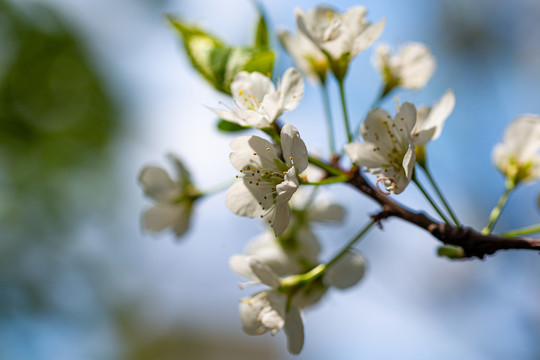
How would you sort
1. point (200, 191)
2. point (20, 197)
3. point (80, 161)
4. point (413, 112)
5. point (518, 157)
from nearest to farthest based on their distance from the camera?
point (413, 112) → point (518, 157) → point (200, 191) → point (20, 197) → point (80, 161)

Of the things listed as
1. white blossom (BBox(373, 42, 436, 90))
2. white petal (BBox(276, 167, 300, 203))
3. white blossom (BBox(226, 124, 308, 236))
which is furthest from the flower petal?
white blossom (BBox(373, 42, 436, 90))

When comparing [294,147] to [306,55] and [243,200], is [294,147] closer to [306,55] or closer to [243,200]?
[243,200]

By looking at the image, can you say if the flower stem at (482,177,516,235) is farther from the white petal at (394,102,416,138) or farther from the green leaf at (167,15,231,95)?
the green leaf at (167,15,231,95)

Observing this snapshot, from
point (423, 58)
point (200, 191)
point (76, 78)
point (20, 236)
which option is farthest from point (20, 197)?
point (423, 58)

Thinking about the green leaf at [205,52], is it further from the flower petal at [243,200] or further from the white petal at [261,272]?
the white petal at [261,272]

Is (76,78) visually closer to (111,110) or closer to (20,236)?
(111,110)

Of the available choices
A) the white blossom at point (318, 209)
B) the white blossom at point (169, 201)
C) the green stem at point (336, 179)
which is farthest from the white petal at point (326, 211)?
the green stem at point (336, 179)
